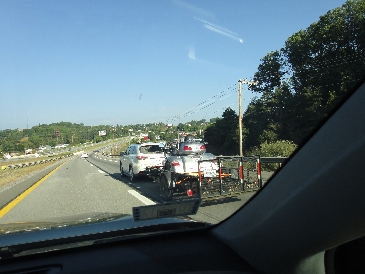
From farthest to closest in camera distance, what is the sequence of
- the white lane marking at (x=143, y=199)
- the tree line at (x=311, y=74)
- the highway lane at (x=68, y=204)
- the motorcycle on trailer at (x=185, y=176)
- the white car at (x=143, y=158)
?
the white car at (x=143, y=158), the white lane marking at (x=143, y=199), the highway lane at (x=68, y=204), the motorcycle on trailer at (x=185, y=176), the tree line at (x=311, y=74)

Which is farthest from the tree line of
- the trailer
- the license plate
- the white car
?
the white car

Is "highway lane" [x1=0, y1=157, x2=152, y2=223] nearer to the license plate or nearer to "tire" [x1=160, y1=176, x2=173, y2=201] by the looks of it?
"tire" [x1=160, y1=176, x2=173, y2=201]

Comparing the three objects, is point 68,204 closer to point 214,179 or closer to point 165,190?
point 165,190

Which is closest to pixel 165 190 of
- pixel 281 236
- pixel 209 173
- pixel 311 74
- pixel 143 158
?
pixel 209 173

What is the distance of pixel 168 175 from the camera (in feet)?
30.2

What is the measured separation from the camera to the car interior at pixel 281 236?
6.40 ft

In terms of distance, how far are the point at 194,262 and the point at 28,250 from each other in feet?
3.93

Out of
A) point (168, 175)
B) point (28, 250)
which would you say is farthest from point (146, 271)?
point (168, 175)

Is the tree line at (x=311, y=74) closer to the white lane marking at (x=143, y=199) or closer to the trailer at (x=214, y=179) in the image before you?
the trailer at (x=214, y=179)

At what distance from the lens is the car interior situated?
1.95 m

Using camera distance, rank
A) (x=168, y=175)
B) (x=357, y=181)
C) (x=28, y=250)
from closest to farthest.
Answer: (x=357, y=181)
(x=28, y=250)
(x=168, y=175)

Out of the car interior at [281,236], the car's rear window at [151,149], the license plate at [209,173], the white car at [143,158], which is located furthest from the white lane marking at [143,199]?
the car interior at [281,236]

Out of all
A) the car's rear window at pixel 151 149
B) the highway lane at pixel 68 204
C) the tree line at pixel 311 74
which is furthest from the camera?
the car's rear window at pixel 151 149

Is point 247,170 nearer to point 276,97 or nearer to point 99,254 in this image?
point 276,97
